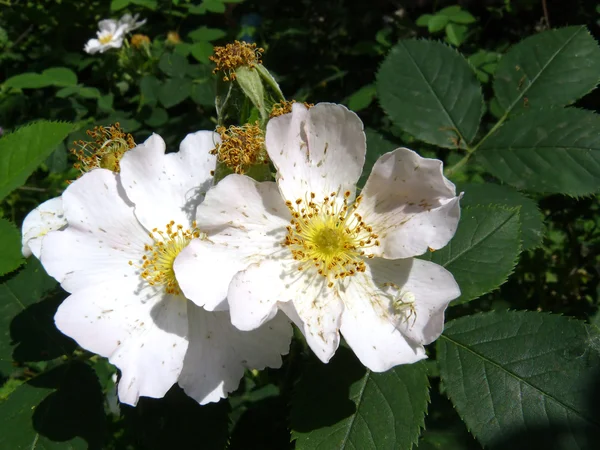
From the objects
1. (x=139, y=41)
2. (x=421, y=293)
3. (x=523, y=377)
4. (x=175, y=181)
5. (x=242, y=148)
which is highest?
(x=242, y=148)

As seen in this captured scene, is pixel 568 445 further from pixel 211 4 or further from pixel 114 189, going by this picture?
pixel 211 4

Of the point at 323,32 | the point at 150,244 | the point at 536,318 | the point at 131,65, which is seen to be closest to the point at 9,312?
the point at 150,244

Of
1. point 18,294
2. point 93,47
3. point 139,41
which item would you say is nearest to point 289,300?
point 18,294

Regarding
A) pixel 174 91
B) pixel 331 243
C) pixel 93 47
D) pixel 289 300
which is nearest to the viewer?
pixel 289 300

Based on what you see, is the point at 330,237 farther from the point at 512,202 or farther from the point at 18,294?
the point at 18,294

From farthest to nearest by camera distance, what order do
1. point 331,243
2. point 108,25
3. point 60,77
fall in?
point 108,25, point 60,77, point 331,243

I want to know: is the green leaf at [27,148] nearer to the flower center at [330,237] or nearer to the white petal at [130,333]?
the white petal at [130,333]

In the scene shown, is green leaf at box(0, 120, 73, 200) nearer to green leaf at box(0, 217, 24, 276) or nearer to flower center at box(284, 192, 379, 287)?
green leaf at box(0, 217, 24, 276)

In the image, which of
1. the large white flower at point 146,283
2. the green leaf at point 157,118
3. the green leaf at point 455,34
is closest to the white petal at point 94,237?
the large white flower at point 146,283
